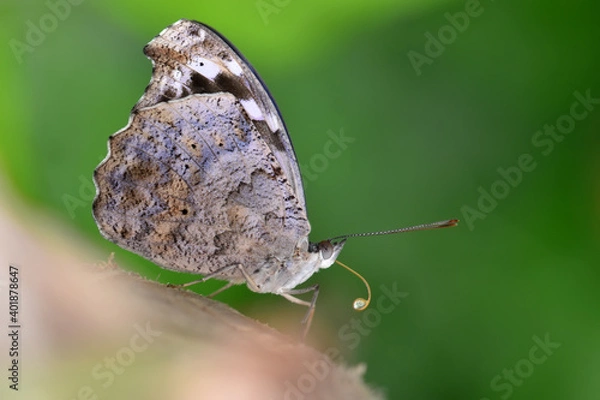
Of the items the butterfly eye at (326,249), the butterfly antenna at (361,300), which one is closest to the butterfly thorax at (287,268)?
the butterfly eye at (326,249)

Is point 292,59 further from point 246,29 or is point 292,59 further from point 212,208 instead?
point 212,208

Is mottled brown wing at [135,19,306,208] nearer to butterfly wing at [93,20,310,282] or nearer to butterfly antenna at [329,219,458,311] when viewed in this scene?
butterfly wing at [93,20,310,282]

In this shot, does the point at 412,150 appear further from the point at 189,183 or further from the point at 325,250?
the point at 189,183

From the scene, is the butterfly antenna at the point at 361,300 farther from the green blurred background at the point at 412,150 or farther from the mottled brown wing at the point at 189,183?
the mottled brown wing at the point at 189,183

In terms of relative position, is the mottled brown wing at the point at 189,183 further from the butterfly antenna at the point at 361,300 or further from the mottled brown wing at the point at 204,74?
the butterfly antenna at the point at 361,300

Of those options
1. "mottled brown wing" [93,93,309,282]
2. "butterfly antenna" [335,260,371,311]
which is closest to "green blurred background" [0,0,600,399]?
"butterfly antenna" [335,260,371,311]

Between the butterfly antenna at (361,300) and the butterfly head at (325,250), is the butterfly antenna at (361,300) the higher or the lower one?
the lower one

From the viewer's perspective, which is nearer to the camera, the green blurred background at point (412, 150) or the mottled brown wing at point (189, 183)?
the mottled brown wing at point (189, 183)

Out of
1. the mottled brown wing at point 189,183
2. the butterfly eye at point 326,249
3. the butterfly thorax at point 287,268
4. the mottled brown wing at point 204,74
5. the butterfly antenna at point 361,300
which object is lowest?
the butterfly antenna at point 361,300

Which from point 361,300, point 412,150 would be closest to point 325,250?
point 361,300
